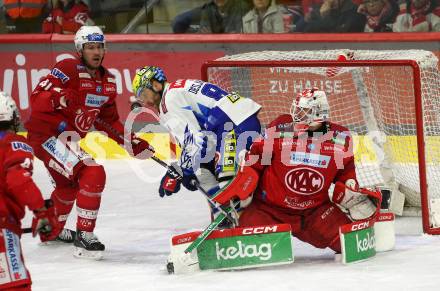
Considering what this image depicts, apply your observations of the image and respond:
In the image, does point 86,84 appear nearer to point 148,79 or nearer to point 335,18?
point 148,79

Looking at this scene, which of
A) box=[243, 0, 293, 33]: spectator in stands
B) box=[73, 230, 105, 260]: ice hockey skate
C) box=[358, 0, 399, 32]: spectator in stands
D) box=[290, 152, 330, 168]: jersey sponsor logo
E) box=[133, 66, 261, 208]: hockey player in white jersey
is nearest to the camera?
box=[290, 152, 330, 168]: jersey sponsor logo

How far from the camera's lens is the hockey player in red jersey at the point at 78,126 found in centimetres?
644

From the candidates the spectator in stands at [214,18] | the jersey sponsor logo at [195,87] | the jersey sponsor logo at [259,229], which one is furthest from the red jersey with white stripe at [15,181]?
the spectator in stands at [214,18]

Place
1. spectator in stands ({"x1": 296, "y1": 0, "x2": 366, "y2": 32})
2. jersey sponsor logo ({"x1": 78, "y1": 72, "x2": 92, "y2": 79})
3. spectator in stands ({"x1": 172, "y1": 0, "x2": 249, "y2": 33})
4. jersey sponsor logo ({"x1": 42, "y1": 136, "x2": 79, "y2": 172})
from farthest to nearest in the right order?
spectator in stands ({"x1": 172, "y1": 0, "x2": 249, "y2": 33}) → spectator in stands ({"x1": 296, "y1": 0, "x2": 366, "y2": 32}) → jersey sponsor logo ({"x1": 78, "y1": 72, "x2": 92, "y2": 79}) → jersey sponsor logo ({"x1": 42, "y1": 136, "x2": 79, "y2": 172})

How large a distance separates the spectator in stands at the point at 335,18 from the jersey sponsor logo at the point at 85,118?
2.83 m

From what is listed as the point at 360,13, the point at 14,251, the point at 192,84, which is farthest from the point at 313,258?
the point at 360,13

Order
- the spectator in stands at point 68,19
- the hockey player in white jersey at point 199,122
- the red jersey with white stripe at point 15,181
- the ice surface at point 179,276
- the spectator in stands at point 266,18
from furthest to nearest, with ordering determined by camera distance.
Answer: the spectator in stands at point 68,19 → the spectator in stands at point 266,18 → the hockey player in white jersey at point 199,122 → the ice surface at point 179,276 → the red jersey with white stripe at point 15,181

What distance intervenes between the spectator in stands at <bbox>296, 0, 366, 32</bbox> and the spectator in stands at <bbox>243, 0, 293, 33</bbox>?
0.61ft

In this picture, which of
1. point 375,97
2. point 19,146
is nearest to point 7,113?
point 19,146

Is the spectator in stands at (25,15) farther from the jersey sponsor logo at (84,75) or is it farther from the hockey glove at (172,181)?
the hockey glove at (172,181)

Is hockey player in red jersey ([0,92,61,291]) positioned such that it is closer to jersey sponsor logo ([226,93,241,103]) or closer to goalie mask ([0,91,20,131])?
goalie mask ([0,91,20,131])

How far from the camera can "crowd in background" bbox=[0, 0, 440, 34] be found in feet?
29.1

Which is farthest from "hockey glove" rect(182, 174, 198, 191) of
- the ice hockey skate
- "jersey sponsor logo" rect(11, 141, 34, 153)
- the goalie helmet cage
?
"jersey sponsor logo" rect(11, 141, 34, 153)

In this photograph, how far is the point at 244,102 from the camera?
629 centimetres
